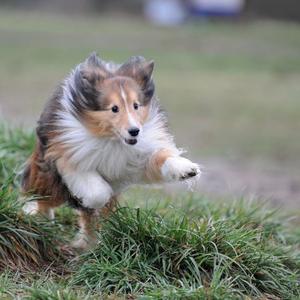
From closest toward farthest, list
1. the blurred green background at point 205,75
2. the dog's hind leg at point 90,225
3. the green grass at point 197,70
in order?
the dog's hind leg at point 90,225
the blurred green background at point 205,75
the green grass at point 197,70

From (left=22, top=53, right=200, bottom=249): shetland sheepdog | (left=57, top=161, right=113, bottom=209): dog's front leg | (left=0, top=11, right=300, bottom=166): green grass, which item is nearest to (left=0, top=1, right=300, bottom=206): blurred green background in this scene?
(left=0, top=11, right=300, bottom=166): green grass

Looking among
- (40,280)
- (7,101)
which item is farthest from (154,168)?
(7,101)

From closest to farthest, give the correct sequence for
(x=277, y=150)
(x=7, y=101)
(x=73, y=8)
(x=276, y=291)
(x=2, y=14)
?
(x=276, y=291) < (x=277, y=150) < (x=7, y=101) < (x=2, y=14) < (x=73, y=8)

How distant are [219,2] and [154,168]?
2504cm

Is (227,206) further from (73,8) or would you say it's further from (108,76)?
(73,8)

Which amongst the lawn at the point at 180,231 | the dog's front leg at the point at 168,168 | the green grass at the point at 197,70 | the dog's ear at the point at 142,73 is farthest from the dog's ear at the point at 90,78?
Answer: the green grass at the point at 197,70

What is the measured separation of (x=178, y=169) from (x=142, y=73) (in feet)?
2.47

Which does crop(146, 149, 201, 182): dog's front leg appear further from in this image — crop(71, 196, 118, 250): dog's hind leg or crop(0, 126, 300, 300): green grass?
crop(71, 196, 118, 250): dog's hind leg

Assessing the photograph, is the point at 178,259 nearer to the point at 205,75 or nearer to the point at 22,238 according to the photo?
the point at 22,238

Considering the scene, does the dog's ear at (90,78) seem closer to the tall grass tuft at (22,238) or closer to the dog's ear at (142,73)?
the dog's ear at (142,73)

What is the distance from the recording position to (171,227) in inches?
235

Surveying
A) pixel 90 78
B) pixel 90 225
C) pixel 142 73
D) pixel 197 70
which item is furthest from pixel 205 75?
pixel 90 78

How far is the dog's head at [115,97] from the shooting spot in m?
5.79

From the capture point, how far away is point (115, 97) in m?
5.88
